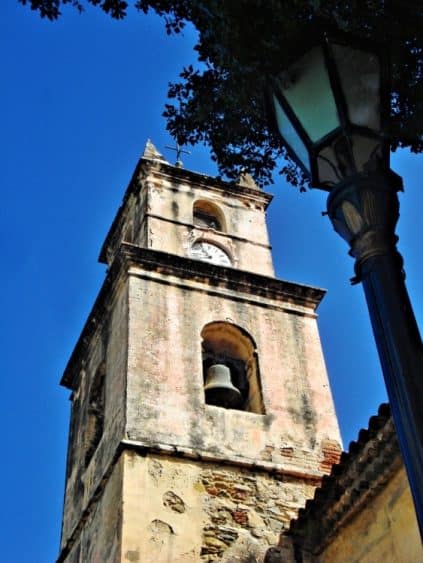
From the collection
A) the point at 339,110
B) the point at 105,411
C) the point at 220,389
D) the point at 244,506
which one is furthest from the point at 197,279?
the point at 339,110

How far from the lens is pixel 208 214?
555 inches

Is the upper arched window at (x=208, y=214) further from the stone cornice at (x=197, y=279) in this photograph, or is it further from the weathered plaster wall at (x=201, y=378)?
the weathered plaster wall at (x=201, y=378)

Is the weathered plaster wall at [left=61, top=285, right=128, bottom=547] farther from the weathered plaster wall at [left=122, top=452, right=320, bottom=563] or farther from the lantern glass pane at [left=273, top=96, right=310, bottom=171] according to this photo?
the lantern glass pane at [left=273, top=96, right=310, bottom=171]

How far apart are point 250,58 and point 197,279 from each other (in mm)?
7664

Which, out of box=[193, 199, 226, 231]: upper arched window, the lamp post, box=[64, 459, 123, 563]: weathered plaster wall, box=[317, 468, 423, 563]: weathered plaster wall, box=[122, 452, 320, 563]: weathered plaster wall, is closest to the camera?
the lamp post

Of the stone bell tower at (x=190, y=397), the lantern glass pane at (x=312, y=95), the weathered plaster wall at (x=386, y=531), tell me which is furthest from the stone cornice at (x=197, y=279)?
the lantern glass pane at (x=312, y=95)

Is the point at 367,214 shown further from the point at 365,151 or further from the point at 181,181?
the point at 181,181

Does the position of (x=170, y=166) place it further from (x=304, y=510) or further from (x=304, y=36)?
(x=304, y=36)

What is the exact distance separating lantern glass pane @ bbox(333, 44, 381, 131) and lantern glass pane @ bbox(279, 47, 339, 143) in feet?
0.18

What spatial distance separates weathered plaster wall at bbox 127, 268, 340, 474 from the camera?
32.1 ft

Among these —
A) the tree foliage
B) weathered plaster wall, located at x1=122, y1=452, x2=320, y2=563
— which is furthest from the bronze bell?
the tree foliage

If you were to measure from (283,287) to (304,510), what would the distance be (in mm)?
4289

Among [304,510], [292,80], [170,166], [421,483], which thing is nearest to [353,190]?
[292,80]

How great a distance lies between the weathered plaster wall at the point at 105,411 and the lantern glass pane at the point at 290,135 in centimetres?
715
